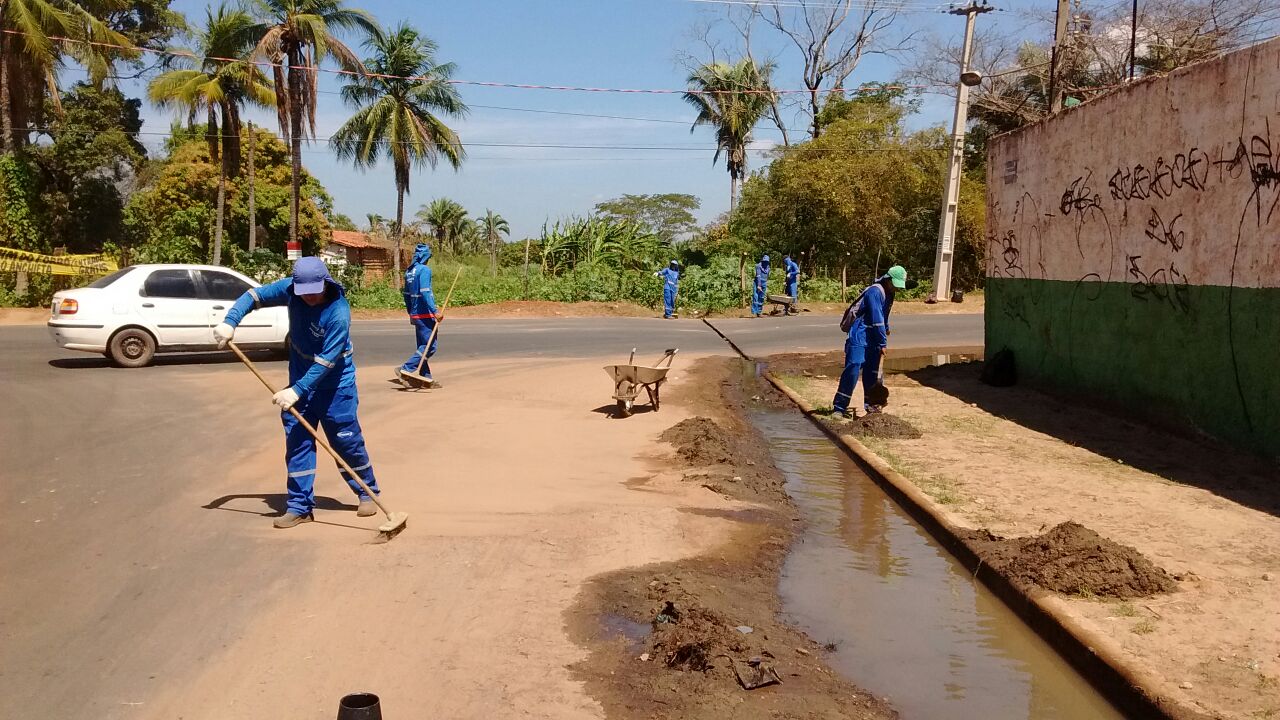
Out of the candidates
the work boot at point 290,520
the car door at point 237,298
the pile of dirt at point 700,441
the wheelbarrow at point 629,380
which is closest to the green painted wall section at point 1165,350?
the pile of dirt at point 700,441

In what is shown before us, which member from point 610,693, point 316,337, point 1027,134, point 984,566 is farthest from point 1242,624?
point 1027,134

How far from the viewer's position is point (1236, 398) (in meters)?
9.22

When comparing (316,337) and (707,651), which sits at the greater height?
(316,337)

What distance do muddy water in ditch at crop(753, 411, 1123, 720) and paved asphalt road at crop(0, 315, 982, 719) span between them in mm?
3127

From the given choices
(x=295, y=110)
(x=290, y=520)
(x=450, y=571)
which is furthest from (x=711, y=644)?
(x=295, y=110)

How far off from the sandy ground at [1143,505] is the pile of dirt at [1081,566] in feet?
0.37

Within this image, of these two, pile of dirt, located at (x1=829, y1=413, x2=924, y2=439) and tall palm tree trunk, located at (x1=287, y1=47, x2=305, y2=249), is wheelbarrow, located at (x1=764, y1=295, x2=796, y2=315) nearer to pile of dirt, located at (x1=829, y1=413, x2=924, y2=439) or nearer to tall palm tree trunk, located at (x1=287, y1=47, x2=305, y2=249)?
tall palm tree trunk, located at (x1=287, y1=47, x2=305, y2=249)

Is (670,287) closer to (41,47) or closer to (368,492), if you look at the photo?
(41,47)

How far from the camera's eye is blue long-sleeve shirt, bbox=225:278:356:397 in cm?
643

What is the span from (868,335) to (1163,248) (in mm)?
3084

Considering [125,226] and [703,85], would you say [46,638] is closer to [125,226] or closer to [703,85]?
[125,226]

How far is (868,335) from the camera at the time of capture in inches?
446

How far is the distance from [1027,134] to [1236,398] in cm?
599

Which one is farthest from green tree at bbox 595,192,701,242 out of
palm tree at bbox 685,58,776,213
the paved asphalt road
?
the paved asphalt road
